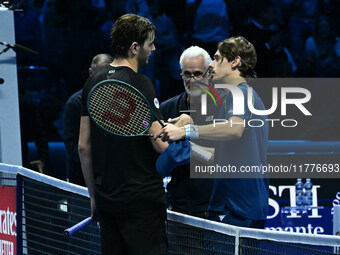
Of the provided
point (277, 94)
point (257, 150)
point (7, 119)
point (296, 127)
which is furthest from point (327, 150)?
point (257, 150)

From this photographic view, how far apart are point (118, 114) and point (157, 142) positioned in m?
0.23

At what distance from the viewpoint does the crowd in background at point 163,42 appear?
6.73 meters

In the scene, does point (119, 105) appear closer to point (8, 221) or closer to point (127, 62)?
point (127, 62)

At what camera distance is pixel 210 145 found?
3.66m

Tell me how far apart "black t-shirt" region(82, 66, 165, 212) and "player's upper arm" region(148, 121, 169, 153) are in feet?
0.13

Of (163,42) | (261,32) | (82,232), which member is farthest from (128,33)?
(261,32)

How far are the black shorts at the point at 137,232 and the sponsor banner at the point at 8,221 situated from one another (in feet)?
4.74

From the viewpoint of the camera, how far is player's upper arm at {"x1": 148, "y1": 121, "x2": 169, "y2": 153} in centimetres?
283

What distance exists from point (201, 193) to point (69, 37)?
3629mm

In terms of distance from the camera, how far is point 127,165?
111 inches

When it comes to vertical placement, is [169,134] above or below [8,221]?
above

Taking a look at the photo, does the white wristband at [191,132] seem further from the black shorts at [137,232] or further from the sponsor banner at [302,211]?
the sponsor banner at [302,211]

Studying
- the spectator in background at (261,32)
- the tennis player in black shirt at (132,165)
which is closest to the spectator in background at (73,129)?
the tennis player in black shirt at (132,165)

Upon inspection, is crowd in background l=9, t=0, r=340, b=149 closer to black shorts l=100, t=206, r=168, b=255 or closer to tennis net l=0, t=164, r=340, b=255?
tennis net l=0, t=164, r=340, b=255
